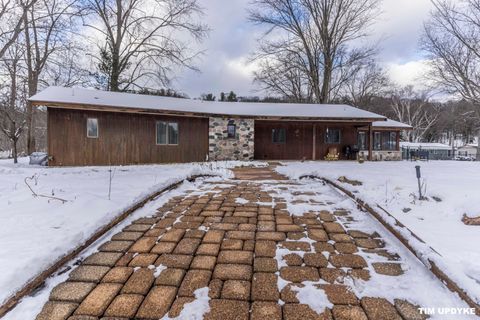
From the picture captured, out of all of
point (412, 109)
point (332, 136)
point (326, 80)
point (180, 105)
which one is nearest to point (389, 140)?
point (332, 136)

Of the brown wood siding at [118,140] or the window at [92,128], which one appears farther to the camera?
the window at [92,128]

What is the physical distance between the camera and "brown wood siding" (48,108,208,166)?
10086 mm

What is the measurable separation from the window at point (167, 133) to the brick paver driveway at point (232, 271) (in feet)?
28.3

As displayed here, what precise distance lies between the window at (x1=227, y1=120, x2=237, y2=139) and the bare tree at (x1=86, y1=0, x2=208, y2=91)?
7044 millimetres

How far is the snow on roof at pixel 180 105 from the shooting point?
1020 centimetres

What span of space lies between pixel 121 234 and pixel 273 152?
1227cm

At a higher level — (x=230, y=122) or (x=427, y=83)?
(x=427, y=83)

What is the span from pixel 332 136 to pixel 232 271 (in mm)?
14356

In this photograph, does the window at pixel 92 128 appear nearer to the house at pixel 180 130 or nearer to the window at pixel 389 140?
the house at pixel 180 130

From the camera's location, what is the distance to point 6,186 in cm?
505

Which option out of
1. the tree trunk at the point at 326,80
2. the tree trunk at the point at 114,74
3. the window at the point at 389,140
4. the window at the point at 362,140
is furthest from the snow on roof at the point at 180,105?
the tree trunk at the point at 326,80

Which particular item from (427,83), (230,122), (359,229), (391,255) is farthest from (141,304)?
(427,83)

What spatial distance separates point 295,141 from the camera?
48.6 ft

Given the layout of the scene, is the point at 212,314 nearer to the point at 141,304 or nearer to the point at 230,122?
the point at 141,304
